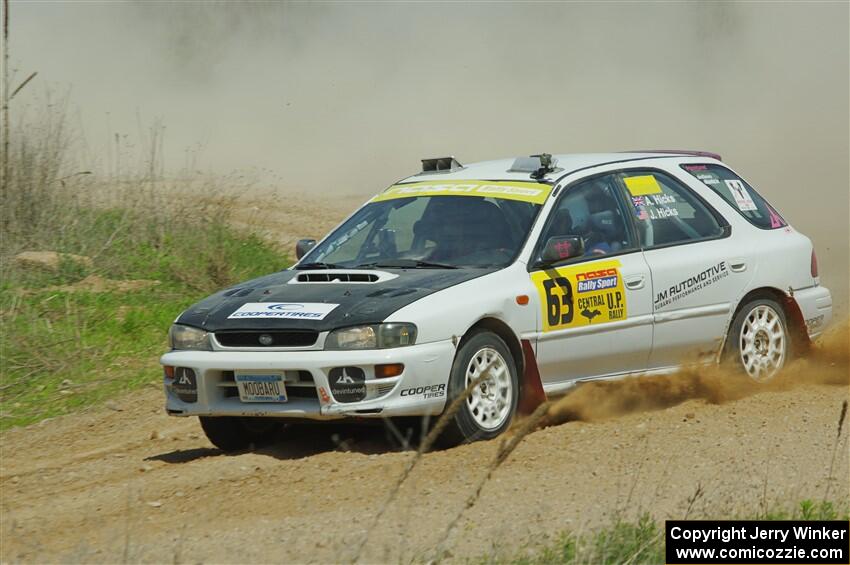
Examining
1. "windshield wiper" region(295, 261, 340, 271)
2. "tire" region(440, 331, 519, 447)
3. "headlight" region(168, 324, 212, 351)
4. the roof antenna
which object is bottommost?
"tire" region(440, 331, 519, 447)

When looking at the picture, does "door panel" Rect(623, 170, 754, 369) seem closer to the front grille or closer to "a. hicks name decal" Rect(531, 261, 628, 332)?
"a. hicks name decal" Rect(531, 261, 628, 332)

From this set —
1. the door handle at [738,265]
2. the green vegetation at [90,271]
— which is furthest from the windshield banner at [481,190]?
the green vegetation at [90,271]

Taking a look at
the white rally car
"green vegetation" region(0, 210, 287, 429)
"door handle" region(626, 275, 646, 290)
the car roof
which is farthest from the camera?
"green vegetation" region(0, 210, 287, 429)

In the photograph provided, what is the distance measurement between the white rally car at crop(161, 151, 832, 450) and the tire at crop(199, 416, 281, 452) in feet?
0.04

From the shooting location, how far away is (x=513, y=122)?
2619cm

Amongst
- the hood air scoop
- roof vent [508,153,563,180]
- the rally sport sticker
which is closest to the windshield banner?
roof vent [508,153,563,180]

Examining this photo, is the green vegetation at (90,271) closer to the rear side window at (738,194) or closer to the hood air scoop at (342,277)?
the hood air scoop at (342,277)

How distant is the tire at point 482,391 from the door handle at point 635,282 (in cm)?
104

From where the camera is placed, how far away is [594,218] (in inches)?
360

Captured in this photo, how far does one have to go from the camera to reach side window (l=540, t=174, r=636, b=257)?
29.5ft

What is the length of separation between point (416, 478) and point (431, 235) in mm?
2137

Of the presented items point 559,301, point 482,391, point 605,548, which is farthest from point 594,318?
point 605,548

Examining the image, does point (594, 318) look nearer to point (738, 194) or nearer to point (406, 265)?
point (406, 265)

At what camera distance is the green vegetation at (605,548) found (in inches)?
221
